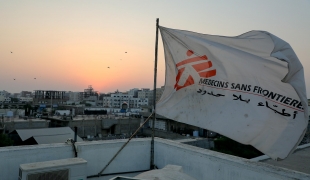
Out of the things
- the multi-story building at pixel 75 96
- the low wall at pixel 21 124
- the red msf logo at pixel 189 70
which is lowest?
the low wall at pixel 21 124

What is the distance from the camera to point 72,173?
415 cm

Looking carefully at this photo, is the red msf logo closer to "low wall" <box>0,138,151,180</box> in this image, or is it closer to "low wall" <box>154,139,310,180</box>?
"low wall" <box>154,139,310,180</box>

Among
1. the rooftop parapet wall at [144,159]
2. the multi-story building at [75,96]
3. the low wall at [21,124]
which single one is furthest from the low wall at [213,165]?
the multi-story building at [75,96]

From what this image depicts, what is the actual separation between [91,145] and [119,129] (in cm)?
3551

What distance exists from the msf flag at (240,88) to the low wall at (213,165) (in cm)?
35

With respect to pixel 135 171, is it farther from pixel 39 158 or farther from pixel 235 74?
pixel 235 74

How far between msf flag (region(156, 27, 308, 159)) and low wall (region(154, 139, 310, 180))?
354mm

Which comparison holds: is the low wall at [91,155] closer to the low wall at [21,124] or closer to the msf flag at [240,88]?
the msf flag at [240,88]

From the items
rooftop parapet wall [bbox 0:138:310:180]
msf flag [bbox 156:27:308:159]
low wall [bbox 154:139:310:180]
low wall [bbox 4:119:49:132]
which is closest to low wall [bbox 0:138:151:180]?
rooftop parapet wall [bbox 0:138:310:180]

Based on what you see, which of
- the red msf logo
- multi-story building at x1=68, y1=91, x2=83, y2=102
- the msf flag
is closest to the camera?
the msf flag

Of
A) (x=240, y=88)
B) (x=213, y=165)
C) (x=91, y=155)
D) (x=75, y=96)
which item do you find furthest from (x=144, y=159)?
(x=75, y=96)

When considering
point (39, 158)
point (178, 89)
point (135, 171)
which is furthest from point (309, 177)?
point (39, 158)

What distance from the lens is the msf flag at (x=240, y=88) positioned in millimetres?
3311

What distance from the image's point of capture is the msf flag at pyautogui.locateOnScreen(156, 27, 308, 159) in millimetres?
3311
